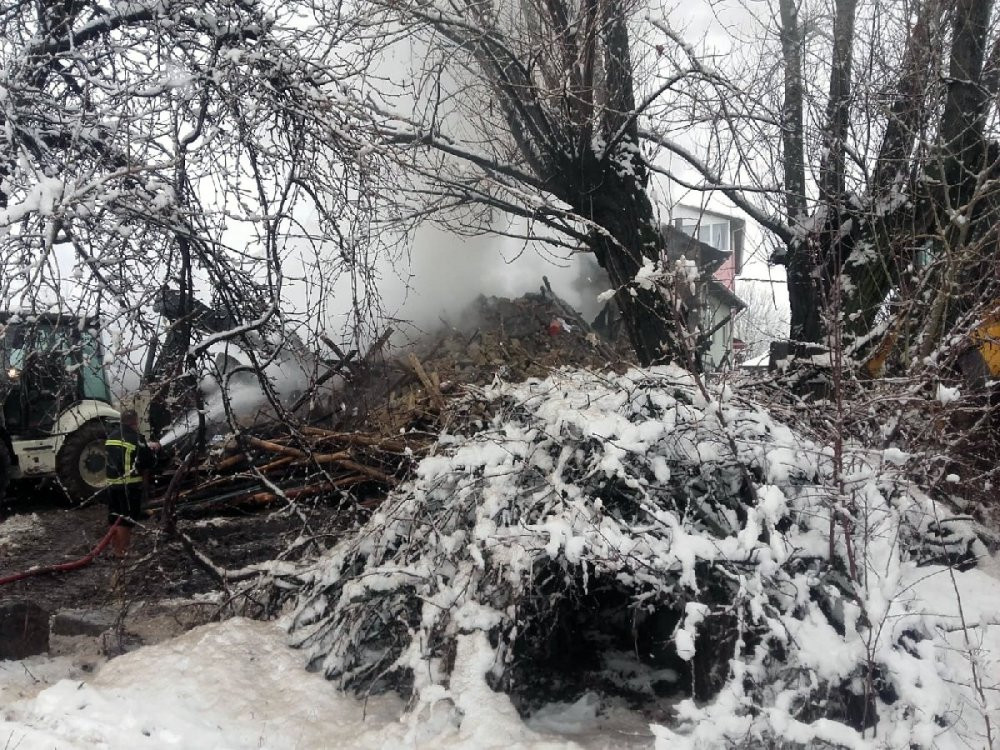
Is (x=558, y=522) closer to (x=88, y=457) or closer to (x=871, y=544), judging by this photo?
(x=871, y=544)

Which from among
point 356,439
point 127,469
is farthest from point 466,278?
point 127,469

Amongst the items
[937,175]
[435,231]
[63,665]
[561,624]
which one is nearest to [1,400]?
[63,665]

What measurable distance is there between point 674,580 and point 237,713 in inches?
89.4

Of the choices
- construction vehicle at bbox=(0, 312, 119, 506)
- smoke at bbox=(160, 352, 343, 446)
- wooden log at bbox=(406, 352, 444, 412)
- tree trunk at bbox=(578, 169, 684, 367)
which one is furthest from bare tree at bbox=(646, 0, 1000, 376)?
construction vehicle at bbox=(0, 312, 119, 506)

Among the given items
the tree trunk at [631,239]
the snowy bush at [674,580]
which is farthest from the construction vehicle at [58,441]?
the snowy bush at [674,580]

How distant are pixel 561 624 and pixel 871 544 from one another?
5.93 feet

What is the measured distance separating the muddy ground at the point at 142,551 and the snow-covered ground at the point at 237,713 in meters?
1.17

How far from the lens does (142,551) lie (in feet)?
25.4

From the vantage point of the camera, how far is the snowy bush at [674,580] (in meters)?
3.54

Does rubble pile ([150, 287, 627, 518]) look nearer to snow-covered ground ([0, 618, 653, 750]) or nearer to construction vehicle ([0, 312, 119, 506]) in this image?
snow-covered ground ([0, 618, 653, 750])

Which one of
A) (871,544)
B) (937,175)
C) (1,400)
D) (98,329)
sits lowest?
(871,544)

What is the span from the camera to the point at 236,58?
4.94 meters

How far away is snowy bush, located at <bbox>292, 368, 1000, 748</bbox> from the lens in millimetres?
3543

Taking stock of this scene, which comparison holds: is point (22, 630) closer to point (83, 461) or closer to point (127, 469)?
point (127, 469)
